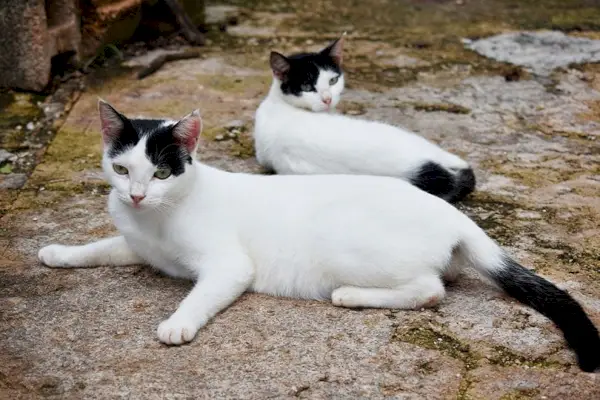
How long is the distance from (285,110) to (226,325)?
5.25 feet

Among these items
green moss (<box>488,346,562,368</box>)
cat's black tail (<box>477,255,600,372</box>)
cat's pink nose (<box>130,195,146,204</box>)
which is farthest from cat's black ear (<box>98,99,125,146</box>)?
green moss (<box>488,346,562,368</box>)

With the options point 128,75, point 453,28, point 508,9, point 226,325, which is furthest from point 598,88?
point 226,325

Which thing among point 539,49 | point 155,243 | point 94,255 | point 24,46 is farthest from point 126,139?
point 539,49

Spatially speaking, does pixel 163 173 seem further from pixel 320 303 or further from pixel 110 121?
pixel 320 303

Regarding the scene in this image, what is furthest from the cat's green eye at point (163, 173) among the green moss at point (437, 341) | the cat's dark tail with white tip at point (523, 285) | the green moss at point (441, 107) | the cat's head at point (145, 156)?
the green moss at point (441, 107)

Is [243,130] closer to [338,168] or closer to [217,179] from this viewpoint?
[338,168]

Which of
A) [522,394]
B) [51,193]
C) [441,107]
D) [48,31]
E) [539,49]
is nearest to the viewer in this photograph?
[522,394]

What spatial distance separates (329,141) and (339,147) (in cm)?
6

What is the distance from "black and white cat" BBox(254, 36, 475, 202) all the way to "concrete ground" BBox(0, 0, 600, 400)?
204mm

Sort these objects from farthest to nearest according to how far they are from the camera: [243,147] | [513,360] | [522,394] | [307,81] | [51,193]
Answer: [243,147] < [307,81] < [51,193] < [513,360] < [522,394]

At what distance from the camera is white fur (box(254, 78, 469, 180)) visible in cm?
366

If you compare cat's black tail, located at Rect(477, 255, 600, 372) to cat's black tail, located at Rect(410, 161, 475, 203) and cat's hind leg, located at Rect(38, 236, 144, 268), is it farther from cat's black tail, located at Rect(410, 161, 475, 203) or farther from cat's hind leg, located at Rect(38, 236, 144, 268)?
cat's hind leg, located at Rect(38, 236, 144, 268)

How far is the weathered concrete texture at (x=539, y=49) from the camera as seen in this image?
231 inches

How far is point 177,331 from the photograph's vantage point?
2.64 metres
